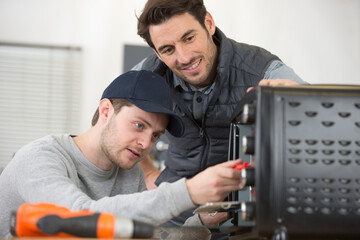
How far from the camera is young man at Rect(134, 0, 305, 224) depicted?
1484 mm

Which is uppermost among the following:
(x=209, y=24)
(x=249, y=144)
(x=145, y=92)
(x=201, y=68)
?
(x=209, y=24)

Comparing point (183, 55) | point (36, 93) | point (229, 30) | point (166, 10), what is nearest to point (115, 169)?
point (183, 55)

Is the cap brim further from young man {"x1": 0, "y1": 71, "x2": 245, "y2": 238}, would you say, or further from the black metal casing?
the black metal casing

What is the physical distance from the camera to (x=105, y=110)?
125cm

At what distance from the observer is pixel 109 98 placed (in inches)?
47.9

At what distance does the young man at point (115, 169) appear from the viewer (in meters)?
0.81

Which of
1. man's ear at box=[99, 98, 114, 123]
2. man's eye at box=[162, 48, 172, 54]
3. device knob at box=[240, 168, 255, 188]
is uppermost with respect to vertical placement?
man's eye at box=[162, 48, 172, 54]

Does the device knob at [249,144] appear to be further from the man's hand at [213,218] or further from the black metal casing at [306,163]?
the man's hand at [213,218]

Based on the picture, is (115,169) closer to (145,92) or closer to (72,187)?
(145,92)

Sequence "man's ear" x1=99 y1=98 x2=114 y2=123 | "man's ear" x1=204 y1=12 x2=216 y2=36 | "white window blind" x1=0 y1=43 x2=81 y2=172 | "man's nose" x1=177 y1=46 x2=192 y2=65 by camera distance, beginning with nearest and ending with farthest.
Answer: "man's ear" x1=99 y1=98 x2=114 y2=123 → "man's nose" x1=177 y1=46 x2=192 y2=65 → "man's ear" x1=204 y1=12 x2=216 y2=36 → "white window blind" x1=0 y1=43 x2=81 y2=172

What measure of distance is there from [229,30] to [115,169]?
270 centimetres

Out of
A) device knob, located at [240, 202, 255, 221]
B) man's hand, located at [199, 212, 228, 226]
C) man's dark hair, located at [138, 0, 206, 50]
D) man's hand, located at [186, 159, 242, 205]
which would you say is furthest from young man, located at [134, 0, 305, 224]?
device knob, located at [240, 202, 255, 221]

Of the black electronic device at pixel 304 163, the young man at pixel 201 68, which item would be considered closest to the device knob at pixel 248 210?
the black electronic device at pixel 304 163

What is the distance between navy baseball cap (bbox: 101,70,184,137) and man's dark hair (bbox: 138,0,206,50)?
1.21ft
